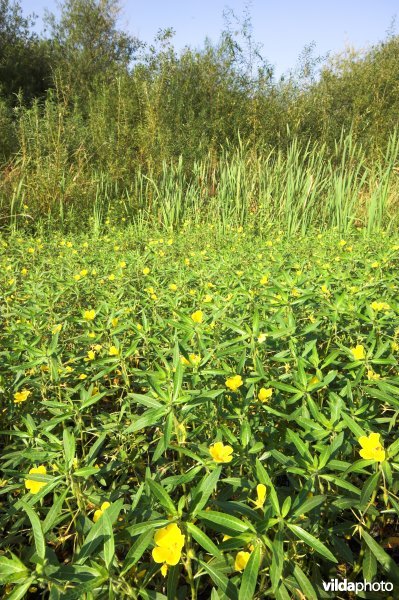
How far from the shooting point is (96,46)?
50.2 ft

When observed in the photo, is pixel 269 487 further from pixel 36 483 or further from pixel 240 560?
pixel 36 483

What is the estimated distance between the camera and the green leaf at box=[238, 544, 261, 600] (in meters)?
0.65

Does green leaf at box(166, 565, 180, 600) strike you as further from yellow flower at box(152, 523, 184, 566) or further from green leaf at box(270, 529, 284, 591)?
green leaf at box(270, 529, 284, 591)

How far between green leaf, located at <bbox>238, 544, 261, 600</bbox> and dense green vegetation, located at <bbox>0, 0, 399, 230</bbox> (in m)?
4.10

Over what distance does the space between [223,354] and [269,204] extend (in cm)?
414

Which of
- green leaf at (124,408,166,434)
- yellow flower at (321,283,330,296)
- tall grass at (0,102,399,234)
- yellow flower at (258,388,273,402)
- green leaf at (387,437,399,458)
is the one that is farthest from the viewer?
tall grass at (0,102,399,234)

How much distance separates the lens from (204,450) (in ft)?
3.25

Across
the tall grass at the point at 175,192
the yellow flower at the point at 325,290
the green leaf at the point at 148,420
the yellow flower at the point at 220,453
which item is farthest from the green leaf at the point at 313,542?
the tall grass at the point at 175,192

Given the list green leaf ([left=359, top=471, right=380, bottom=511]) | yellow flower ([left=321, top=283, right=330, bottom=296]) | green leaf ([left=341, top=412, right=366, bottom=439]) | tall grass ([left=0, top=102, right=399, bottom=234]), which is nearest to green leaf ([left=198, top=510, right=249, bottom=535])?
green leaf ([left=359, top=471, right=380, bottom=511])

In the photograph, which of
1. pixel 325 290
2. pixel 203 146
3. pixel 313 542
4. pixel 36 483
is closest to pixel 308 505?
pixel 313 542

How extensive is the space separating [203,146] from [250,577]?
6.05 metres

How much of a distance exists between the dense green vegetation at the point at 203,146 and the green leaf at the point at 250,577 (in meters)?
4.10

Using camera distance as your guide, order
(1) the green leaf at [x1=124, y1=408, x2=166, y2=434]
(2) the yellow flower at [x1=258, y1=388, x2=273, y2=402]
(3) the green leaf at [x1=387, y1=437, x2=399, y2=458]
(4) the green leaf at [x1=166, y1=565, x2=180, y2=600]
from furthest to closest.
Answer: (2) the yellow flower at [x1=258, y1=388, x2=273, y2=402]
(1) the green leaf at [x1=124, y1=408, x2=166, y2=434]
(3) the green leaf at [x1=387, y1=437, x2=399, y2=458]
(4) the green leaf at [x1=166, y1=565, x2=180, y2=600]

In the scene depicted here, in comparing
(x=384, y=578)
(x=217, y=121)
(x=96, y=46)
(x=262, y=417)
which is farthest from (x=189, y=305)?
(x=96, y=46)
